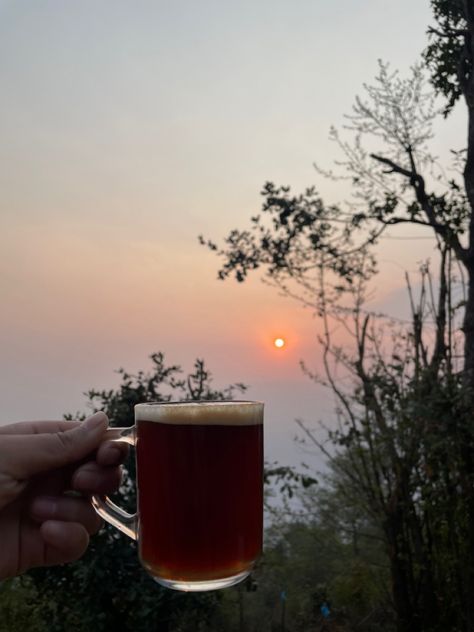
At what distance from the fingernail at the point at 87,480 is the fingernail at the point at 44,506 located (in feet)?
0.30

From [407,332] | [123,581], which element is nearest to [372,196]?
[407,332]

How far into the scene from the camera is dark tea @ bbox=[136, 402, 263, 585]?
102cm

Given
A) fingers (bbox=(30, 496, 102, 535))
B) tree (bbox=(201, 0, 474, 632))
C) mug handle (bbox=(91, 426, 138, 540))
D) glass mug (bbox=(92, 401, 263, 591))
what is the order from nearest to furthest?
glass mug (bbox=(92, 401, 263, 591)) < mug handle (bbox=(91, 426, 138, 540)) < fingers (bbox=(30, 496, 102, 535)) < tree (bbox=(201, 0, 474, 632))

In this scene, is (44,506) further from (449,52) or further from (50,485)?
(449,52)

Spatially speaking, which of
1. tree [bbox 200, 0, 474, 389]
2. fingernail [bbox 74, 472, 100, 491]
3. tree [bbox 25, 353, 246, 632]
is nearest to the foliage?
tree [bbox 200, 0, 474, 389]

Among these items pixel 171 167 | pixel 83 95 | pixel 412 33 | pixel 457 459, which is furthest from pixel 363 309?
pixel 83 95

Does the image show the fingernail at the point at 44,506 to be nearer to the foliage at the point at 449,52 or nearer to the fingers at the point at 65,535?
the fingers at the point at 65,535

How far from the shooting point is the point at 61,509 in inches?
49.1

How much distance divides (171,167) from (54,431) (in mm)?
2437

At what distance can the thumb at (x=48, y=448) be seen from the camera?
1.15 meters

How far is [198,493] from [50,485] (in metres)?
0.44

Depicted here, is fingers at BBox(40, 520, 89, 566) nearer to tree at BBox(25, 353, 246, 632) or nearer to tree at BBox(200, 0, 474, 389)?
tree at BBox(25, 353, 246, 632)

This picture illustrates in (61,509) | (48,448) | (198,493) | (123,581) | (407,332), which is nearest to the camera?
(198,493)

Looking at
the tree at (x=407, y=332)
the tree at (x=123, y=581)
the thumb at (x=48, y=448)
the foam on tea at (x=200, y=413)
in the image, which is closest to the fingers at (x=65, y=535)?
the thumb at (x=48, y=448)
